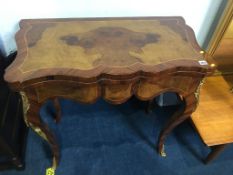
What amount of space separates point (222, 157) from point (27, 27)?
4.18ft

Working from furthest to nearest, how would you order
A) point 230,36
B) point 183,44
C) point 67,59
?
A: point 230,36 → point 183,44 → point 67,59

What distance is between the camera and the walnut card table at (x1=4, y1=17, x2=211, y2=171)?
76cm

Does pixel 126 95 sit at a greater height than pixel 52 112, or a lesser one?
greater

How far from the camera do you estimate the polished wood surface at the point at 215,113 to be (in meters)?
1.09

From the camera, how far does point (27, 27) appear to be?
0.94m

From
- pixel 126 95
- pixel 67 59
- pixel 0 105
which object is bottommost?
pixel 0 105

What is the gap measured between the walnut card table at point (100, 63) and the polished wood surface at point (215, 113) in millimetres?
206

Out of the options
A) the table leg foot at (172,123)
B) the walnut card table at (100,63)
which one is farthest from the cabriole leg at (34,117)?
the table leg foot at (172,123)

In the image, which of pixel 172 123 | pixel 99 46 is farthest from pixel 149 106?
pixel 99 46

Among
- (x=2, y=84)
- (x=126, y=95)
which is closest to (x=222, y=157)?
(x=126, y=95)

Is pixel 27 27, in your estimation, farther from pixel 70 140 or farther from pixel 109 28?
pixel 70 140

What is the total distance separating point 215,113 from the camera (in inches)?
46.8

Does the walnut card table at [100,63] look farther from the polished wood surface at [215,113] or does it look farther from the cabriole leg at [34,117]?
the polished wood surface at [215,113]

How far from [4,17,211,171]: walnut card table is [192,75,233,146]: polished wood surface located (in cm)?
21
